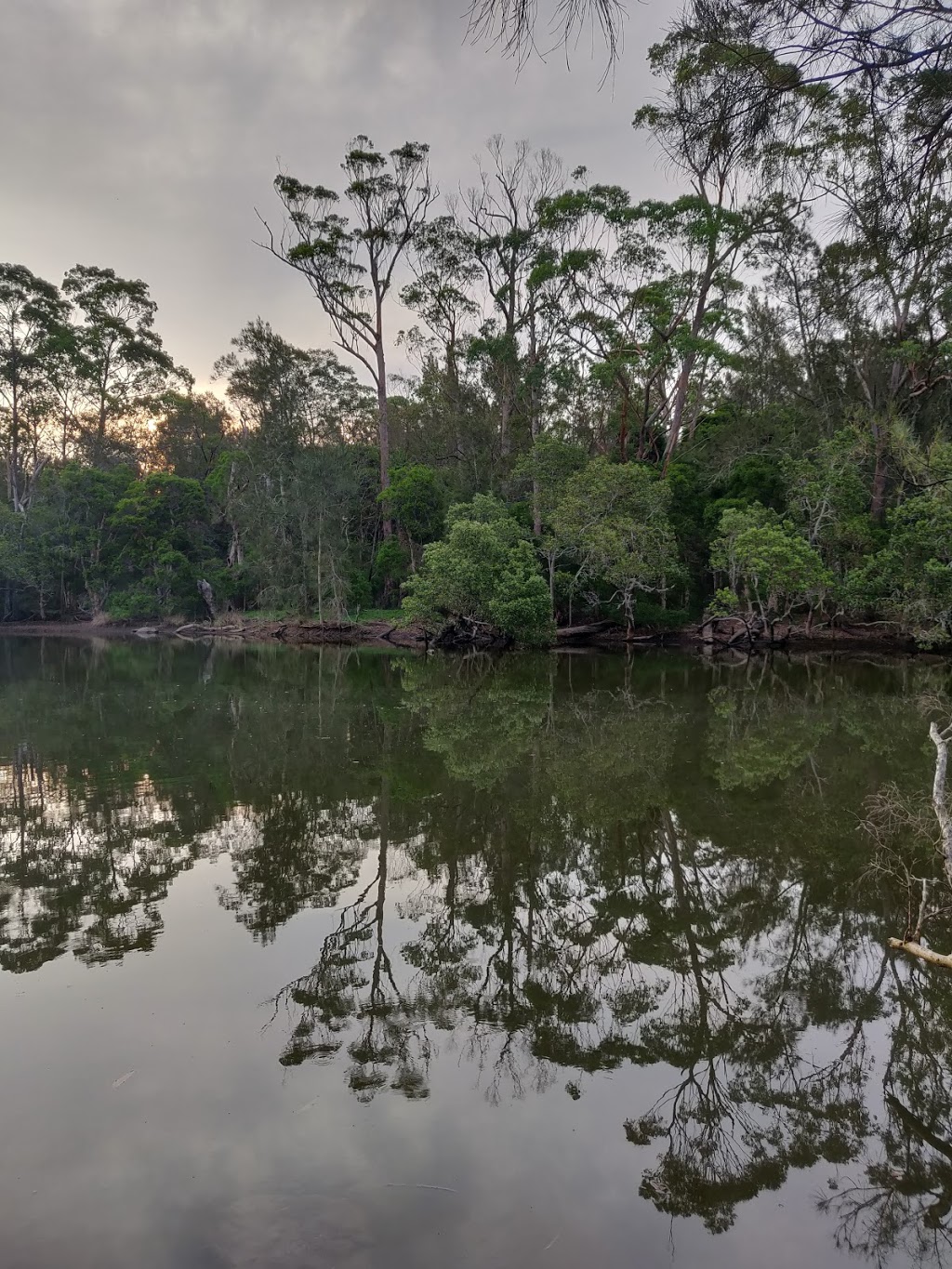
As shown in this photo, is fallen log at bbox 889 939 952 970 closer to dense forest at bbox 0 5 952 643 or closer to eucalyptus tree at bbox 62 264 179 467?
dense forest at bbox 0 5 952 643

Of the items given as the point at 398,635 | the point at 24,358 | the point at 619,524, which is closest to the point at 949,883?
the point at 619,524

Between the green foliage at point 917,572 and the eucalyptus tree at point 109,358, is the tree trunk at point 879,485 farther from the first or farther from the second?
the eucalyptus tree at point 109,358

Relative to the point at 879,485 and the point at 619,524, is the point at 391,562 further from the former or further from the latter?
the point at 879,485

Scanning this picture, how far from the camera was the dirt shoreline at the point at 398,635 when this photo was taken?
22578 mm

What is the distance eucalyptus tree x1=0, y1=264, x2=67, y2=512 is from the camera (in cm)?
3484

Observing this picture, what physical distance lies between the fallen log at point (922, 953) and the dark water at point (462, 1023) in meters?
0.14

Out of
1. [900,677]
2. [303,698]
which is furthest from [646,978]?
[900,677]

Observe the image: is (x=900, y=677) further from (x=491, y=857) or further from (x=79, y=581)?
(x=79, y=581)

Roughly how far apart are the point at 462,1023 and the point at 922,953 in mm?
2401

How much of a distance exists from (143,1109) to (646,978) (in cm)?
252

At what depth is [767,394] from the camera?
30359 millimetres

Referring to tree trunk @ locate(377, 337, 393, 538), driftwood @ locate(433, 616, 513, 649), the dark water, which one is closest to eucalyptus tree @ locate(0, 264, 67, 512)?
tree trunk @ locate(377, 337, 393, 538)

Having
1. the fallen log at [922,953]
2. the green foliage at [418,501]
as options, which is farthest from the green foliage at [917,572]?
the fallen log at [922,953]

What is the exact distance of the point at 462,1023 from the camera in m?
3.72
